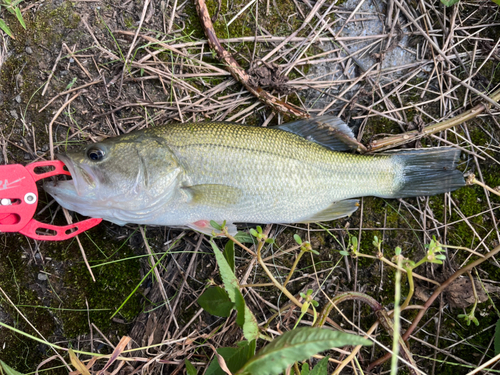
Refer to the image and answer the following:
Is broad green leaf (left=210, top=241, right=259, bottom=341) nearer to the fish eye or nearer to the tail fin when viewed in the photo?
the fish eye

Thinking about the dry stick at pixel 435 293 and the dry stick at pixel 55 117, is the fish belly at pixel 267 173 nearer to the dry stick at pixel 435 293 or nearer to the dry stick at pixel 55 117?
the dry stick at pixel 435 293

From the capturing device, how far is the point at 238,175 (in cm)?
304

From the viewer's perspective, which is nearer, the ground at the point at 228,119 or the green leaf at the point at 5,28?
the green leaf at the point at 5,28

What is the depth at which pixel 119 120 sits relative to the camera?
337 cm

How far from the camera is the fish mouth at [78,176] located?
2850 mm

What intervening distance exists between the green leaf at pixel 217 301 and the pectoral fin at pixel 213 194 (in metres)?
0.75

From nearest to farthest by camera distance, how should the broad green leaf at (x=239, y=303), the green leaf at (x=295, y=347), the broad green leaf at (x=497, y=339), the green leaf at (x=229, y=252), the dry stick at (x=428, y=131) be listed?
1. the green leaf at (x=295, y=347)
2. the broad green leaf at (x=239, y=303)
3. the green leaf at (x=229, y=252)
4. the broad green leaf at (x=497, y=339)
5. the dry stick at (x=428, y=131)

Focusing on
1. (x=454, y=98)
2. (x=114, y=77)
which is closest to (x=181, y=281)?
(x=114, y=77)

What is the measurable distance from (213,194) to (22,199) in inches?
64.3

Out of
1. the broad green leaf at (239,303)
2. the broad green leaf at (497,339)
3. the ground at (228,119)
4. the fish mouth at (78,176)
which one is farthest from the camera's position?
the ground at (228,119)

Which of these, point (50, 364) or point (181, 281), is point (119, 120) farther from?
point (50, 364)

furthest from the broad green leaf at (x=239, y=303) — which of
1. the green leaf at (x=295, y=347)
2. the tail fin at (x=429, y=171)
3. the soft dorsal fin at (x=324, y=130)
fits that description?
the tail fin at (x=429, y=171)

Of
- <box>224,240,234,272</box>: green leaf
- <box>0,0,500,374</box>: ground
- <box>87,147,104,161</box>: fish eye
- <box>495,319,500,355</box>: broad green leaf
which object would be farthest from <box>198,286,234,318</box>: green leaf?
<box>495,319,500,355</box>: broad green leaf

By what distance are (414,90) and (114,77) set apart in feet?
10.1
